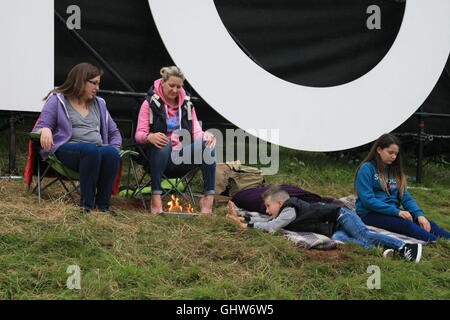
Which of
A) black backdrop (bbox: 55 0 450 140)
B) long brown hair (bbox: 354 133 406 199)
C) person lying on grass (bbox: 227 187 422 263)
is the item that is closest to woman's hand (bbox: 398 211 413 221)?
long brown hair (bbox: 354 133 406 199)

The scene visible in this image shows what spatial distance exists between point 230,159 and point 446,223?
208 centimetres

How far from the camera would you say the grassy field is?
7.98 ft

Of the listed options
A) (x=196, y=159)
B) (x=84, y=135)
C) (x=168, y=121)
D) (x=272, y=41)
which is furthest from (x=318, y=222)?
(x=272, y=41)

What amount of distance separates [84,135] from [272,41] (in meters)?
2.39


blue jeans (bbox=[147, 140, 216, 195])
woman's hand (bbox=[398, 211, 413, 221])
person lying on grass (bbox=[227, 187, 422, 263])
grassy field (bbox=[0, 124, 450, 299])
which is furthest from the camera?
blue jeans (bbox=[147, 140, 216, 195])

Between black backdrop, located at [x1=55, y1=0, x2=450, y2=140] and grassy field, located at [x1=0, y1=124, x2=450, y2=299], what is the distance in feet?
5.59

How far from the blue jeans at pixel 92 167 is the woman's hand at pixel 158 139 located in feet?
0.94

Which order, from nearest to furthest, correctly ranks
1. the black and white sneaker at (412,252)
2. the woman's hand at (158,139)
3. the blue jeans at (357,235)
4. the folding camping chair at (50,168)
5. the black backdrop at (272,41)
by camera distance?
1. the black and white sneaker at (412,252)
2. the blue jeans at (357,235)
3. the folding camping chair at (50,168)
4. the woman's hand at (158,139)
5. the black backdrop at (272,41)

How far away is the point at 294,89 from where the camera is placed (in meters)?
→ 5.20

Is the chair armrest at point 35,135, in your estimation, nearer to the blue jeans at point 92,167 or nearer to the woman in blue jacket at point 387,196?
the blue jeans at point 92,167

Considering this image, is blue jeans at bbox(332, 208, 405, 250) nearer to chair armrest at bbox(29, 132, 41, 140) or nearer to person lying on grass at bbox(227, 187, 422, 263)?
person lying on grass at bbox(227, 187, 422, 263)

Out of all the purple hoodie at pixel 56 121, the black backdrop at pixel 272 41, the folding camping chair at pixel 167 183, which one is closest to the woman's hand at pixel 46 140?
the purple hoodie at pixel 56 121

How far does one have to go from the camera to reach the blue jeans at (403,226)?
11.9ft
